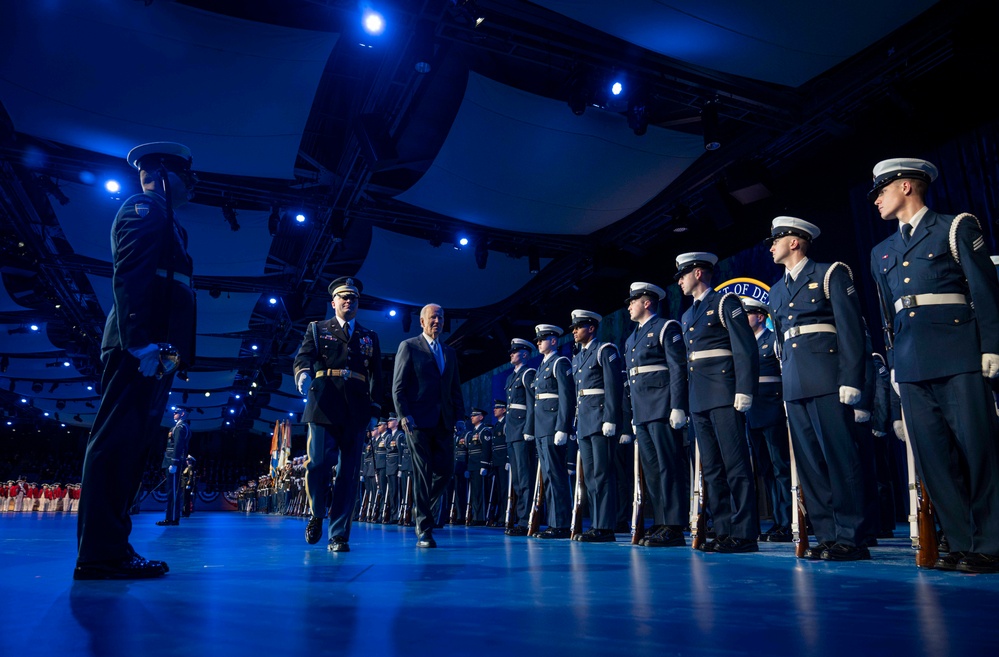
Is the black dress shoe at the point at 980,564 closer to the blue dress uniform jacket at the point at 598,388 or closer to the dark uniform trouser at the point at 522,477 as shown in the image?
the blue dress uniform jacket at the point at 598,388

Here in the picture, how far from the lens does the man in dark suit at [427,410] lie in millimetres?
5160

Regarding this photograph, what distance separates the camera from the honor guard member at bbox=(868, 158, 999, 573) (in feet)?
10.2

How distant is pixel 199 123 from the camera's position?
8.15 meters

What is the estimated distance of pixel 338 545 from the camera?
14.8ft

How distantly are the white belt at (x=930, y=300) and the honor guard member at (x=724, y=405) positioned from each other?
1.11 metres

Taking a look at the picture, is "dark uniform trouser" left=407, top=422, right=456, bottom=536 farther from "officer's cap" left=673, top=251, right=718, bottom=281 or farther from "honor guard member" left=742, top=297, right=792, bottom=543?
"honor guard member" left=742, top=297, right=792, bottom=543

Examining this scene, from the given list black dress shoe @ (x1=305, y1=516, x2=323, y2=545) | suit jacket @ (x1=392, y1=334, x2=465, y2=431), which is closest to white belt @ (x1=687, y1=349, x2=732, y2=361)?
suit jacket @ (x1=392, y1=334, x2=465, y2=431)

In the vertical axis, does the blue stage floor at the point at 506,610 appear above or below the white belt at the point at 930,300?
below

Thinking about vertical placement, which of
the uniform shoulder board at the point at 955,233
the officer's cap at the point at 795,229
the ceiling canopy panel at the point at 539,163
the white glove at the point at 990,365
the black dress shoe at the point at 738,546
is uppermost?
the ceiling canopy panel at the point at 539,163

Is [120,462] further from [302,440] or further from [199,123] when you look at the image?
[302,440]

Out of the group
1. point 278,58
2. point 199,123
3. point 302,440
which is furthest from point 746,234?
point 302,440

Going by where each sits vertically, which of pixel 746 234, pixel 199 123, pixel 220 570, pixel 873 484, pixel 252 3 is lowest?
pixel 220 570

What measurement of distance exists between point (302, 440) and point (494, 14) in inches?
1550

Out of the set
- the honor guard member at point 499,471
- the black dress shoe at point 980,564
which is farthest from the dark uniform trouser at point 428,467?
the honor guard member at point 499,471
